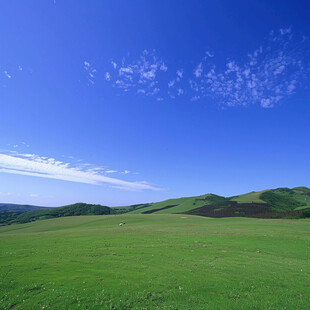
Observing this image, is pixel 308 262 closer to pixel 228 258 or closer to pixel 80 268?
pixel 228 258

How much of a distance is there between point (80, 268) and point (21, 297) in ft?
23.6

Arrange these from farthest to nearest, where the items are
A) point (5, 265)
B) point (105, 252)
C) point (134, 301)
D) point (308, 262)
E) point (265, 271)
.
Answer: point (105, 252) → point (308, 262) → point (5, 265) → point (265, 271) → point (134, 301)

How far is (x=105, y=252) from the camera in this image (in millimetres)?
28375

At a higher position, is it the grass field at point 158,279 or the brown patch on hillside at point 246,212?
the brown patch on hillside at point 246,212

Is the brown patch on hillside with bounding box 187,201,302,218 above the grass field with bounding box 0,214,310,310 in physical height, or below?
above

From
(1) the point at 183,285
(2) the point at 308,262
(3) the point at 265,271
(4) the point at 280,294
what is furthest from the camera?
(2) the point at 308,262

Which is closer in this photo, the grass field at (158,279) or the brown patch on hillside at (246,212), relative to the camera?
the grass field at (158,279)

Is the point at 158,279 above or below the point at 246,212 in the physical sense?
below

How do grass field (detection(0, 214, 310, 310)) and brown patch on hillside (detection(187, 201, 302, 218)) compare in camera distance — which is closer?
grass field (detection(0, 214, 310, 310))

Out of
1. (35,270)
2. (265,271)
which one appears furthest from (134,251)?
(265,271)

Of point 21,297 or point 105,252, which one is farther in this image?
point 105,252

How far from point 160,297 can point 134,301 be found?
6.82 feet

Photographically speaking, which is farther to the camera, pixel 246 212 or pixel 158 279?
pixel 246 212

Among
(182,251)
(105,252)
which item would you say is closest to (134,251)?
(105,252)
